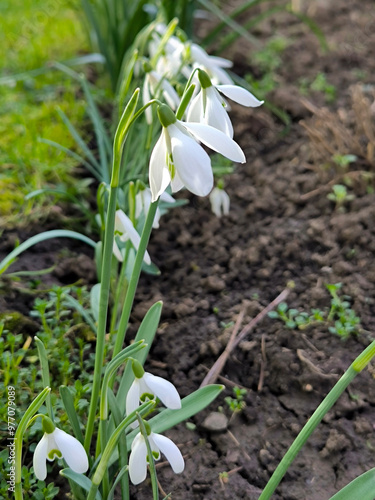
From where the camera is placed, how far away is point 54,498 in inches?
51.7

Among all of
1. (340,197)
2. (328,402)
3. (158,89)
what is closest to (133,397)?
(328,402)

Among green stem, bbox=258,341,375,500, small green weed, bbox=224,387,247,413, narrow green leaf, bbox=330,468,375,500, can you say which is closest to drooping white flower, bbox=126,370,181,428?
green stem, bbox=258,341,375,500

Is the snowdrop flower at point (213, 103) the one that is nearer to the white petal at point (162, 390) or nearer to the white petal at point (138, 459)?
the white petal at point (162, 390)

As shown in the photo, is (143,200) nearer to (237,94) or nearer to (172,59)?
(237,94)

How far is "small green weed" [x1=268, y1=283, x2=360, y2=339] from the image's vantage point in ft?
5.47

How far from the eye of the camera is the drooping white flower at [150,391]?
3.54ft

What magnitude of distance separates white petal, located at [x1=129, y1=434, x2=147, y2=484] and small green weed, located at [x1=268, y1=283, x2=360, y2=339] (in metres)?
0.74

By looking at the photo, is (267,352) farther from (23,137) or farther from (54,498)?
(23,137)

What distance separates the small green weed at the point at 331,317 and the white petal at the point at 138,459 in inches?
29.2

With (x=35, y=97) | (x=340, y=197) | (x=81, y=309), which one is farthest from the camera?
(x=35, y=97)

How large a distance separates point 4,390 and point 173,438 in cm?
43

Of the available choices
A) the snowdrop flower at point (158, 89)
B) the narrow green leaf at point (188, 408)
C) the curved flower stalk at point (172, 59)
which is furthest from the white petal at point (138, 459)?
the curved flower stalk at point (172, 59)

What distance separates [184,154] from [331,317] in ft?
3.24

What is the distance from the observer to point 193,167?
89 cm
